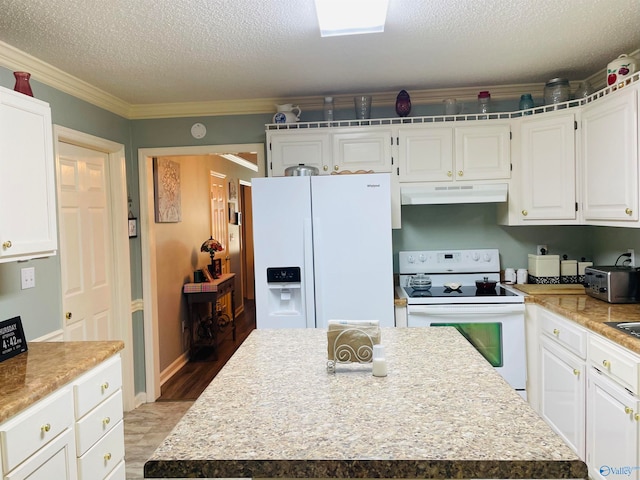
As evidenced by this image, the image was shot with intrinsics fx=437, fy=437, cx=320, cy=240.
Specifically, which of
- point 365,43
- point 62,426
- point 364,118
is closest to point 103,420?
point 62,426

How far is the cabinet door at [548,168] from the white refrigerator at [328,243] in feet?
3.38

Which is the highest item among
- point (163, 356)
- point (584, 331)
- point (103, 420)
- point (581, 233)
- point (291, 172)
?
point (291, 172)

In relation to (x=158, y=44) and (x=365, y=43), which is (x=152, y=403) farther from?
(x=365, y=43)

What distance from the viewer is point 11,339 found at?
6.53ft

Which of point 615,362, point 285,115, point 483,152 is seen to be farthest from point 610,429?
point 285,115

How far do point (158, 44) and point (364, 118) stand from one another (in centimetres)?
155

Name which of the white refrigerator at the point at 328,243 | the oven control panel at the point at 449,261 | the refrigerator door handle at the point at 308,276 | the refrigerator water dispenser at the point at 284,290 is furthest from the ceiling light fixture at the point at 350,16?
the oven control panel at the point at 449,261

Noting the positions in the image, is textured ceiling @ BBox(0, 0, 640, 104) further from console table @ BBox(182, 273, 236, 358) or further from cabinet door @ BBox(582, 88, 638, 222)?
console table @ BBox(182, 273, 236, 358)

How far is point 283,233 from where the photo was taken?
2.94 m

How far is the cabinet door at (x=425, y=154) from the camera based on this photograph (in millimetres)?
3176

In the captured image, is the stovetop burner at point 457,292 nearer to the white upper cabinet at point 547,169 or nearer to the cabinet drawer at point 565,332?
the cabinet drawer at point 565,332

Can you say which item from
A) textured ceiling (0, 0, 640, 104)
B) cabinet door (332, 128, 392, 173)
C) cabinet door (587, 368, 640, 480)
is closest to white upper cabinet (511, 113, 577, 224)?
textured ceiling (0, 0, 640, 104)

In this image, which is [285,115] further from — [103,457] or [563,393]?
[563,393]

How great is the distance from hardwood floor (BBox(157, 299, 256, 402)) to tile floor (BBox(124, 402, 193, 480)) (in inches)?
6.4
